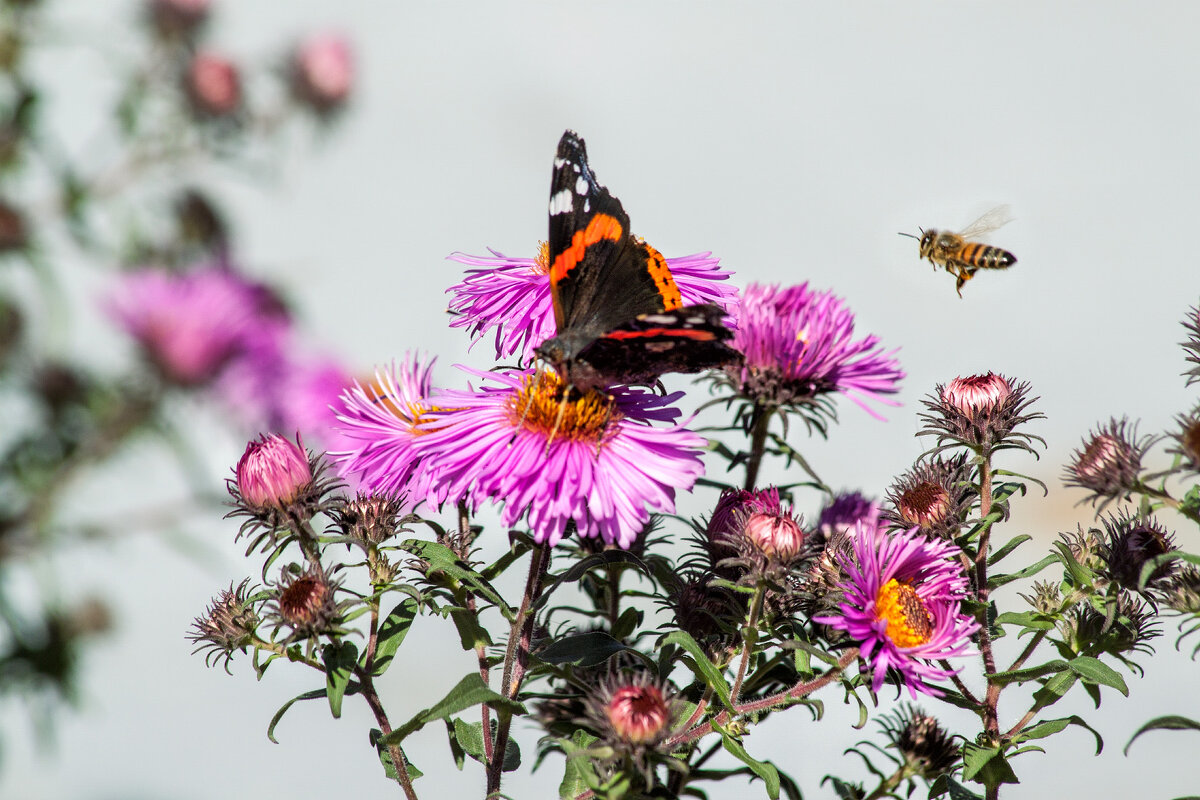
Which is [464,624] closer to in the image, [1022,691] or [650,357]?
[650,357]

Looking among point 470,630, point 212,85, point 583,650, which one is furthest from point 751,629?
point 212,85

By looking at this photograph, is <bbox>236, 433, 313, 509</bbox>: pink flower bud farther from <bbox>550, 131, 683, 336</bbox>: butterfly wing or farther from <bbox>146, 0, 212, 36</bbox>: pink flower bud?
<bbox>146, 0, 212, 36</bbox>: pink flower bud

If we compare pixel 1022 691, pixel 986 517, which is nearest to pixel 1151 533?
pixel 986 517

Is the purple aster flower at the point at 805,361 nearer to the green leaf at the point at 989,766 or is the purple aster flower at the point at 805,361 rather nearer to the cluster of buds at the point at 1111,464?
the cluster of buds at the point at 1111,464

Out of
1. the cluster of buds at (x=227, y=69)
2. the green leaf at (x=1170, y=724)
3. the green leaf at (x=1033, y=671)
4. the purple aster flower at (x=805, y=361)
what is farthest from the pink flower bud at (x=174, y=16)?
the green leaf at (x=1170, y=724)

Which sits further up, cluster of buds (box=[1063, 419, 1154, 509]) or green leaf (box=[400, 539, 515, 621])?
green leaf (box=[400, 539, 515, 621])

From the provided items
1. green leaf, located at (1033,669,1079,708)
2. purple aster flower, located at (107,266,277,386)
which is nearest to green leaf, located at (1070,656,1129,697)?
green leaf, located at (1033,669,1079,708)

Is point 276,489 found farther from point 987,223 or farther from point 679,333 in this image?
point 987,223
